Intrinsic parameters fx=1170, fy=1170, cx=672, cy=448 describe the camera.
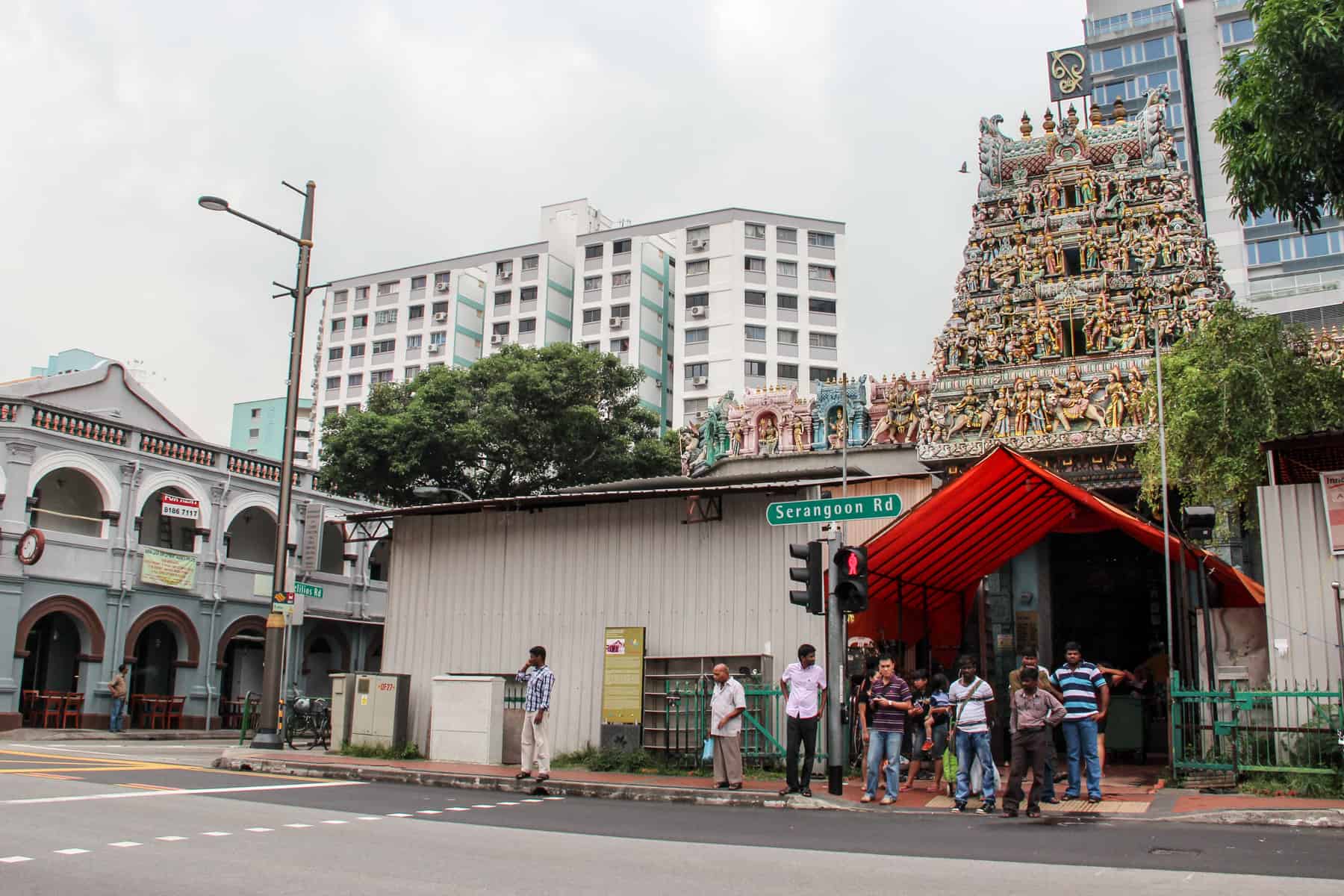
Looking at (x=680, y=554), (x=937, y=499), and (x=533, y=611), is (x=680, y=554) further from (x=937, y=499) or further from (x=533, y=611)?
(x=937, y=499)

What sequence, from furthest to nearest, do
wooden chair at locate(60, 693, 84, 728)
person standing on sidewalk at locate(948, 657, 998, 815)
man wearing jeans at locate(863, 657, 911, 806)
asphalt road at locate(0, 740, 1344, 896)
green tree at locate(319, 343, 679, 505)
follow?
green tree at locate(319, 343, 679, 505), wooden chair at locate(60, 693, 84, 728), man wearing jeans at locate(863, 657, 911, 806), person standing on sidewalk at locate(948, 657, 998, 815), asphalt road at locate(0, 740, 1344, 896)

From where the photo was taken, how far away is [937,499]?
51.2ft

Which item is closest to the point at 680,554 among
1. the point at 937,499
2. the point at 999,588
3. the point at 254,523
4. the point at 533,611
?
the point at 533,611

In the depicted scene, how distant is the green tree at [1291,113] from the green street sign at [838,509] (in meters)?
6.02

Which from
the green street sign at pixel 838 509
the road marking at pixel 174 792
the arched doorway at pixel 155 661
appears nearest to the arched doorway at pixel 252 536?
the arched doorway at pixel 155 661

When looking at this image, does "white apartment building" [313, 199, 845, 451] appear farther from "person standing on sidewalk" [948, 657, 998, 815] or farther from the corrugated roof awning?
"person standing on sidewalk" [948, 657, 998, 815]

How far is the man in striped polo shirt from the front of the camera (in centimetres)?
1207

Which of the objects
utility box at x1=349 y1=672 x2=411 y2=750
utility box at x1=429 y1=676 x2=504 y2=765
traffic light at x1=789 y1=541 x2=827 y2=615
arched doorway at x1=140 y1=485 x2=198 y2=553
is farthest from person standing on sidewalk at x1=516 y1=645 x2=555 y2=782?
arched doorway at x1=140 y1=485 x2=198 y2=553

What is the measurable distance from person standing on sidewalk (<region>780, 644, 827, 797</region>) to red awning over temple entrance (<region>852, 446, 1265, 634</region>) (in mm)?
2834

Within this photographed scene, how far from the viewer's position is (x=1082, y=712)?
12.1 meters

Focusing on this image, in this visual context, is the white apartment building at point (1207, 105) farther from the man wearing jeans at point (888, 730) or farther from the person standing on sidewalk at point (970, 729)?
the person standing on sidewalk at point (970, 729)

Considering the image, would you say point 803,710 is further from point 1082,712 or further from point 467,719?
point 467,719

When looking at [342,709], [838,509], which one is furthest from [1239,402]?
[342,709]

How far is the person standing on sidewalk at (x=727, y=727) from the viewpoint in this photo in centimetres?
1357
